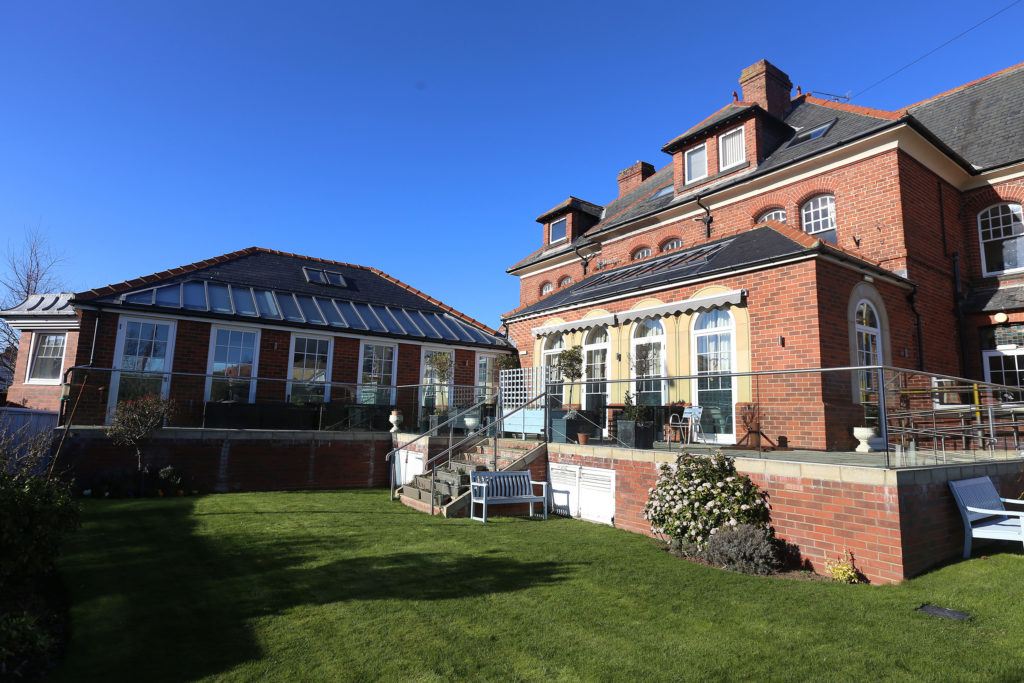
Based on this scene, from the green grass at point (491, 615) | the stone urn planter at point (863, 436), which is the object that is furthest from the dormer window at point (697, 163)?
the green grass at point (491, 615)

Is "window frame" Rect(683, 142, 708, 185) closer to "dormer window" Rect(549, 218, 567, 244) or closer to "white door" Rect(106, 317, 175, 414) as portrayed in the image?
"dormer window" Rect(549, 218, 567, 244)

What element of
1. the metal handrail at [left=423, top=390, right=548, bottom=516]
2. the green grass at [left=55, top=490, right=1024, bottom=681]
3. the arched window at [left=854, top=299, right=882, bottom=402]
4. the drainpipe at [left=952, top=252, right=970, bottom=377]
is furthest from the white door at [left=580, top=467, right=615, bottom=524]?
the drainpipe at [left=952, top=252, right=970, bottom=377]

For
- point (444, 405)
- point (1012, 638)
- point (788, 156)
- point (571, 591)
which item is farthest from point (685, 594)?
point (788, 156)

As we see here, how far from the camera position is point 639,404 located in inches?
385

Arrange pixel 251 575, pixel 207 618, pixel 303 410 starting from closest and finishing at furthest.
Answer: pixel 207 618 → pixel 251 575 → pixel 303 410

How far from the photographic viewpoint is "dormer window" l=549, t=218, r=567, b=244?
2581cm

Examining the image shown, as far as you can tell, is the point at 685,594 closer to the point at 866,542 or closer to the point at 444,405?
the point at 866,542

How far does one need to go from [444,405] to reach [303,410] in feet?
12.0

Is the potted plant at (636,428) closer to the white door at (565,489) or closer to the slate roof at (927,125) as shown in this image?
the white door at (565,489)

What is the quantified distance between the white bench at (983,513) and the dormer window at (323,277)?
63.7 feet

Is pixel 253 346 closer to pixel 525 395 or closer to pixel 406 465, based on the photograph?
pixel 406 465

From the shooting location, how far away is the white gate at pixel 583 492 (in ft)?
31.6

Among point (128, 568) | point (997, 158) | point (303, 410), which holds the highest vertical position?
point (997, 158)

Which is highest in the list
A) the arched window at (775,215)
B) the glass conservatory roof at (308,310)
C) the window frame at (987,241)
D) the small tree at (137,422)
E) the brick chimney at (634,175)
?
the brick chimney at (634,175)
